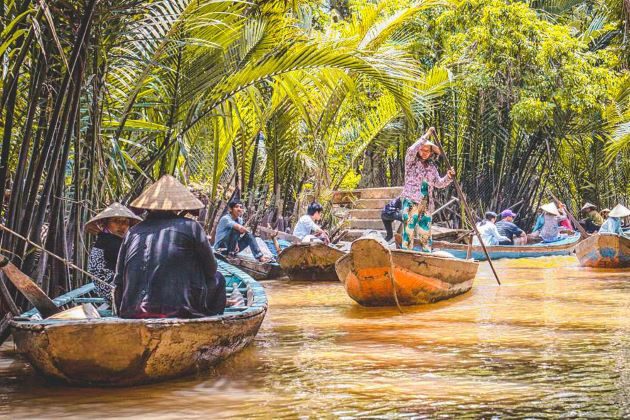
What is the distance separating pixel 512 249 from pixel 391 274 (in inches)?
350

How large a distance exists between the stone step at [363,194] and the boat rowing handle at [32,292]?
13.3 meters

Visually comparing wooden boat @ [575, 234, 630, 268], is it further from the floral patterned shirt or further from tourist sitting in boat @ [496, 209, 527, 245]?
the floral patterned shirt

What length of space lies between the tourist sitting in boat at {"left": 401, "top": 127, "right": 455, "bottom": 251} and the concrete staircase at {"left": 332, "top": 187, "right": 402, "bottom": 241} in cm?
799

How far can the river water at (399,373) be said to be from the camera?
4.71 metres

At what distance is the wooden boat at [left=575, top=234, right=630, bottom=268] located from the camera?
49.2ft

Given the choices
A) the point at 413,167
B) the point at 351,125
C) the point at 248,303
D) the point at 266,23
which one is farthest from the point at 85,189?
the point at 351,125

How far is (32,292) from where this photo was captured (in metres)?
5.56

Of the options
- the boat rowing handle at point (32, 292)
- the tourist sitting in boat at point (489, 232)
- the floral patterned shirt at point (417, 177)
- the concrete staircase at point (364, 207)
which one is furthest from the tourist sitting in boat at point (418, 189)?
the concrete staircase at point (364, 207)

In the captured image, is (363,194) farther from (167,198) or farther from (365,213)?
(167,198)

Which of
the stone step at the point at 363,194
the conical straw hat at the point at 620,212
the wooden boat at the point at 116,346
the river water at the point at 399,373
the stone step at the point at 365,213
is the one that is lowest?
the river water at the point at 399,373

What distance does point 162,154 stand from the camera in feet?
24.4

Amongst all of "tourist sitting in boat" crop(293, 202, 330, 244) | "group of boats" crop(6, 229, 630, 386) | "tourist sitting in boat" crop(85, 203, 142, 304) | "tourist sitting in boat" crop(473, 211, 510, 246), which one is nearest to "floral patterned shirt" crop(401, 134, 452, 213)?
"group of boats" crop(6, 229, 630, 386)

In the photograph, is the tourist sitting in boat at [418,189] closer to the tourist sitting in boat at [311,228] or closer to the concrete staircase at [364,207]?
the tourist sitting in boat at [311,228]

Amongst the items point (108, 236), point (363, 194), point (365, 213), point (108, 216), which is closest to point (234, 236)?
point (365, 213)
